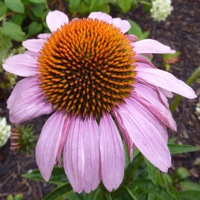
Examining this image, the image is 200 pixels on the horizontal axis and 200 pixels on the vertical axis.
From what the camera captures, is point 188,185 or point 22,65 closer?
point 22,65

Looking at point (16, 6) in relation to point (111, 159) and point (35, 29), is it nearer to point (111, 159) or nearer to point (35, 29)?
point (35, 29)

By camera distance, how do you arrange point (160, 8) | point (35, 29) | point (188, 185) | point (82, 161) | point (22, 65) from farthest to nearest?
point (160, 8), point (35, 29), point (188, 185), point (22, 65), point (82, 161)

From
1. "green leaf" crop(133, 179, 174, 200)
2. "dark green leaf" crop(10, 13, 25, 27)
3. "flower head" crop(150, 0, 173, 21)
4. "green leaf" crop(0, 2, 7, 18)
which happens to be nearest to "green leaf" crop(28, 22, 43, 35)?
"dark green leaf" crop(10, 13, 25, 27)

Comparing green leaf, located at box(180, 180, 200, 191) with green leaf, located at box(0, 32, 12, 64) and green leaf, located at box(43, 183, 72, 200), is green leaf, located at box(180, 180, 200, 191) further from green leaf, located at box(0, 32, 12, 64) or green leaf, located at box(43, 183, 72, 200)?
green leaf, located at box(0, 32, 12, 64)

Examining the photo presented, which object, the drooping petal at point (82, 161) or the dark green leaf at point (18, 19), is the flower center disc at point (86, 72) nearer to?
the drooping petal at point (82, 161)

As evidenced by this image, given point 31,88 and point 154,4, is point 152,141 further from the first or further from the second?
point 154,4

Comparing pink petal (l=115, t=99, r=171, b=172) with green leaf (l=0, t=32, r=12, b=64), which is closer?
pink petal (l=115, t=99, r=171, b=172)

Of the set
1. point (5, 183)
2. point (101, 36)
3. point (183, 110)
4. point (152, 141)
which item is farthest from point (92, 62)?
point (183, 110)

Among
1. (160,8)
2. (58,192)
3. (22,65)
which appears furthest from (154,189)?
(160,8)
